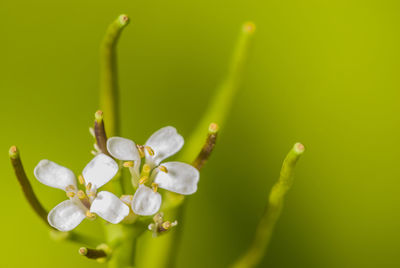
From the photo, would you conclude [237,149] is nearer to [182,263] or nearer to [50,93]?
[182,263]

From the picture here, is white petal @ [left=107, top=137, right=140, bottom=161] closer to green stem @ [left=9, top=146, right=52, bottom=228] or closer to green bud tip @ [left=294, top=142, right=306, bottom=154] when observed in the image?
green stem @ [left=9, top=146, right=52, bottom=228]

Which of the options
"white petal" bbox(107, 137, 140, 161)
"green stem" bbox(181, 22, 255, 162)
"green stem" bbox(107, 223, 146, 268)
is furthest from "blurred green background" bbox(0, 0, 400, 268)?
"white petal" bbox(107, 137, 140, 161)

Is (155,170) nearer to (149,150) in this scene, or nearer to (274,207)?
(149,150)

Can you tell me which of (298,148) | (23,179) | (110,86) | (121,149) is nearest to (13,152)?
(23,179)

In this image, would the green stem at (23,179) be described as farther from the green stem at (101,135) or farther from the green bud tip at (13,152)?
the green stem at (101,135)

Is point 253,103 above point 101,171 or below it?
above

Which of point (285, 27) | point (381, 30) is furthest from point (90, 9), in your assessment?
point (381, 30)
